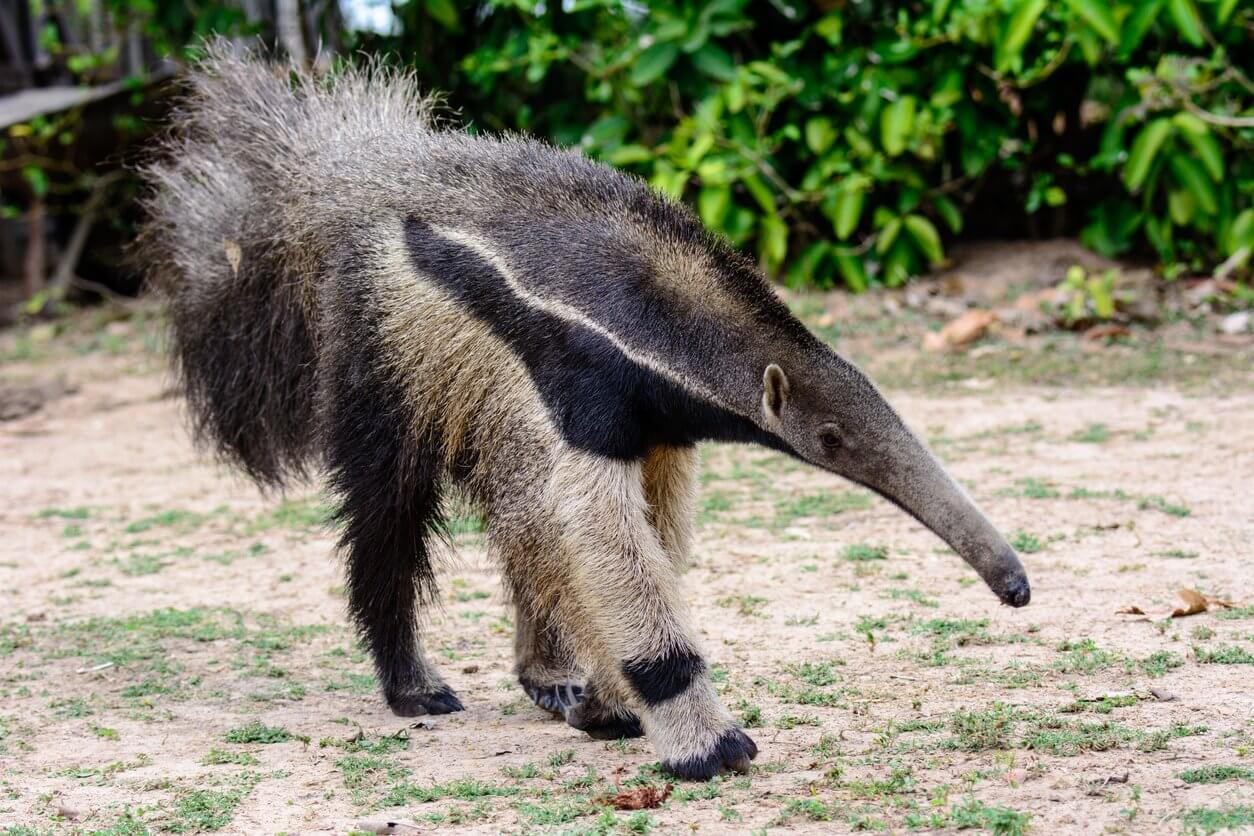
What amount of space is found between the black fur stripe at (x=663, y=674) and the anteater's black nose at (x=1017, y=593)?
782 mm

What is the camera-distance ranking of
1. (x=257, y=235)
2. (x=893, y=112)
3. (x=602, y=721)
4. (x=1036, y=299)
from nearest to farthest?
(x=602, y=721) < (x=257, y=235) < (x=893, y=112) < (x=1036, y=299)

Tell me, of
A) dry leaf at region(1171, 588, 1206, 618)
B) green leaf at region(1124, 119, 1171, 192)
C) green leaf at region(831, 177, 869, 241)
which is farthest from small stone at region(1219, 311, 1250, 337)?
dry leaf at region(1171, 588, 1206, 618)

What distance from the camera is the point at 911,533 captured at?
6.02 meters

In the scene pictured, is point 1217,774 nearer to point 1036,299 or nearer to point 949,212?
point 1036,299

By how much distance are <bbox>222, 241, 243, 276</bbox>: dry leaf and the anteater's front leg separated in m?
1.72

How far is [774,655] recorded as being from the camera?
4664mm

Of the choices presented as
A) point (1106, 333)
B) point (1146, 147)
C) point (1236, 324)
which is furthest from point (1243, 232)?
point (1106, 333)

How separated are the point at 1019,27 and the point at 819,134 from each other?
1.64 m

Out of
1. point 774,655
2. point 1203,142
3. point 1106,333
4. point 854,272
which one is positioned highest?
point 1203,142

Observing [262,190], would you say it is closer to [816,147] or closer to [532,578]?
[532,578]

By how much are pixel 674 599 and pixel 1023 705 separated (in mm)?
997

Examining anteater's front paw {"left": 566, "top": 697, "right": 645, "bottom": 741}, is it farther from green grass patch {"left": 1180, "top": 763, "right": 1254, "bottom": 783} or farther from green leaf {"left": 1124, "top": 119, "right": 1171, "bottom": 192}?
green leaf {"left": 1124, "top": 119, "right": 1171, "bottom": 192}

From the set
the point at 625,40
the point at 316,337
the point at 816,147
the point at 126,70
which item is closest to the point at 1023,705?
the point at 316,337

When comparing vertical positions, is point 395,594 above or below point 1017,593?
below
